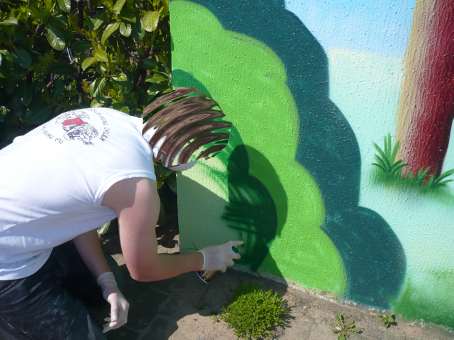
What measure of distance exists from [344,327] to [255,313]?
0.43 m

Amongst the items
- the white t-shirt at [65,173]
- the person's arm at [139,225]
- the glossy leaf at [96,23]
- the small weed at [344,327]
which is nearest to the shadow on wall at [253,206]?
the small weed at [344,327]

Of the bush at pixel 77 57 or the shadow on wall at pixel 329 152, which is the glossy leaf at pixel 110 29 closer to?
the bush at pixel 77 57

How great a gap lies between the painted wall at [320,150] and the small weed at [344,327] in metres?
0.11

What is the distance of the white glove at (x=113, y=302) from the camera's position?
7.06 feet

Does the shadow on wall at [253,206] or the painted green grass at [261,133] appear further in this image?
the shadow on wall at [253,206]

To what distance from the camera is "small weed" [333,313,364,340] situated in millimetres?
2330

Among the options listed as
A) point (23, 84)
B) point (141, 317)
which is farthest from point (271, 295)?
point (23, 84)

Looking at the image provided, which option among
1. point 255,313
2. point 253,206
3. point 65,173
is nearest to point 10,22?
point 65,173

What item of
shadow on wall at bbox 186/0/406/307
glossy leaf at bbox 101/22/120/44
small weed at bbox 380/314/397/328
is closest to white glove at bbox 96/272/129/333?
shadow on wall at bbox 186/0/406/307

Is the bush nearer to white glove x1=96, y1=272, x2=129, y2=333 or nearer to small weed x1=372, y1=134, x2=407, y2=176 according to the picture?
white glove x1=96, y1=272, x2=129, y2=333

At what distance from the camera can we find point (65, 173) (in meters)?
1.72

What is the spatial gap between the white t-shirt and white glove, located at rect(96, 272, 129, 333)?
0.44 meters

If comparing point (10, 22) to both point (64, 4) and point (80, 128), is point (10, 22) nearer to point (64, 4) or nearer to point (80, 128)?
point (64, 4)

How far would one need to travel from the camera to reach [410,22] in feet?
5.66
